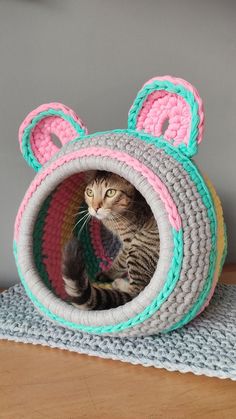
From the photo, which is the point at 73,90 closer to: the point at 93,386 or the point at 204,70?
the point at 204,70

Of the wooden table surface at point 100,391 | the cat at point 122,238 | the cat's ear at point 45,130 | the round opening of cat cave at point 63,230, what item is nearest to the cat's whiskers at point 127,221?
the cat at point 122,238

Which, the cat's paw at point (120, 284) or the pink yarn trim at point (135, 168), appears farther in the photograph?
the cat's paw at point (120, 284)

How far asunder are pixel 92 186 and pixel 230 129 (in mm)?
514

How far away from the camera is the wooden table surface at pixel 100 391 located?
550 millimetres

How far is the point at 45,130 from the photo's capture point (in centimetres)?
86

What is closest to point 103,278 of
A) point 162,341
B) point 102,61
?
point 162,341

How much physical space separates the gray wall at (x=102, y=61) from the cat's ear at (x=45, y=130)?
202mm

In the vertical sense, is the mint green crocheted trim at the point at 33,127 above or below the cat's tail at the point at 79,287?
above

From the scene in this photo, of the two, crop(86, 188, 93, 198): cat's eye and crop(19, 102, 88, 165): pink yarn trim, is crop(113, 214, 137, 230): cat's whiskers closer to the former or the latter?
crop(86, 188, 93, 198): cat's eye

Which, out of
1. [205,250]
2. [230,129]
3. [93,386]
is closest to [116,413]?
[93,386]

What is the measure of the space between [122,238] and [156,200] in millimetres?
326

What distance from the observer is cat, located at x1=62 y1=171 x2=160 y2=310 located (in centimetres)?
79

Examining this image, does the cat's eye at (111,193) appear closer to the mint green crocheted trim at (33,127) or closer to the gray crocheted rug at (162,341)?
the mint green crocheted trim at (33,127)

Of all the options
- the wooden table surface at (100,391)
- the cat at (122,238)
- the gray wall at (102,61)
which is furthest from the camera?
the gray wall at (102,61)
